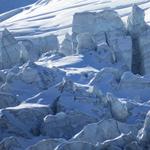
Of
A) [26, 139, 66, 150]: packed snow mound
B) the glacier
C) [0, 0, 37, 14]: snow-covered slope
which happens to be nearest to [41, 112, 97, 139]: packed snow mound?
the glacier

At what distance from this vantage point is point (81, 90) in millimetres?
23844

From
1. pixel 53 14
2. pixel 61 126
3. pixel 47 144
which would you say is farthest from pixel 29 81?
pixel 53 14

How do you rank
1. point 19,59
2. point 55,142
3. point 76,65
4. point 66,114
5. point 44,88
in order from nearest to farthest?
point 55,142, point 66,114, point 44,88, point 76,65, point 19,59

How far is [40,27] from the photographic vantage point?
58.3 metres

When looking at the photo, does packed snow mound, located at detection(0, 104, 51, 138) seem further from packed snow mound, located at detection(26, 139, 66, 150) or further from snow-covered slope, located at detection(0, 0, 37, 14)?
snow-covered slope, located at detection(0, 0, 37, 14)

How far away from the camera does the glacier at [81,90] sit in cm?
2044

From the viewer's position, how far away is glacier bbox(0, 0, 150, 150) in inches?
805

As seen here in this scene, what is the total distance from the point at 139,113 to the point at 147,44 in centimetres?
925

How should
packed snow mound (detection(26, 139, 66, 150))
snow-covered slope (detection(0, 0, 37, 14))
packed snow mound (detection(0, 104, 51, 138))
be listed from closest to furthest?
packed snow mound (detection(26, 139, 66, 150)), packed snow mound (detection(0, 104, 51, 138)), snow-covered slope (detection(0, 0, 37, 14))

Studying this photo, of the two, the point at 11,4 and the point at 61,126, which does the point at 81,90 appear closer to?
the point at 61,126

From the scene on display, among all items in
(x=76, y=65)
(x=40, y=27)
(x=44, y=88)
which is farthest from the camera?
(x=40, y=27)

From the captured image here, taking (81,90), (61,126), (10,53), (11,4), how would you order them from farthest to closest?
(11,4) < (10,53) < (81,90) < (61,126)

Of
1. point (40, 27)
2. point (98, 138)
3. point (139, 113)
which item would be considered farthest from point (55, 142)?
point (40, 27)

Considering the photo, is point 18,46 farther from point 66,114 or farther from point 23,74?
point 66,114
